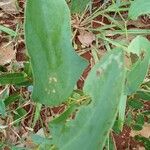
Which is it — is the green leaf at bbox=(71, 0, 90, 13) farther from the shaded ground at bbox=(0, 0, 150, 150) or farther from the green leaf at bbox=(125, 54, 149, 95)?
the green leaf at bbox=(125, 54, 149, 95)

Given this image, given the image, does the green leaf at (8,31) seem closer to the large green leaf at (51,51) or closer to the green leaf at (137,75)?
the green leaf at (137,75)

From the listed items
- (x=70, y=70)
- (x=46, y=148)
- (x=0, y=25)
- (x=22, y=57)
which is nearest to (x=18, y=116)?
(x=22, y=57)

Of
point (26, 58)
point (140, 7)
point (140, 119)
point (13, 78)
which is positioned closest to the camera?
point (140, 7)

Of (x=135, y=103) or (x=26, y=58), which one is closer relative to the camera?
(x=135, y=103)

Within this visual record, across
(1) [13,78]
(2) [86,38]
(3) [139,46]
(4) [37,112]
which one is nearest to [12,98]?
(4) [37,112]

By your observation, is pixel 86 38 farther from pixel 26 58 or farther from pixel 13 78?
pixel 13 78

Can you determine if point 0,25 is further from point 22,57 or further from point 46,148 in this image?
point 46,148
